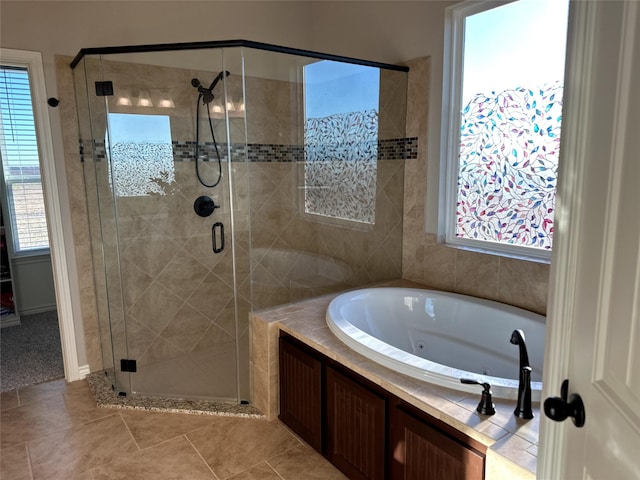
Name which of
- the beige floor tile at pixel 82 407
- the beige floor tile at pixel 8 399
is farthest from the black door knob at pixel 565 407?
the beige floor tile at pixel 8 399

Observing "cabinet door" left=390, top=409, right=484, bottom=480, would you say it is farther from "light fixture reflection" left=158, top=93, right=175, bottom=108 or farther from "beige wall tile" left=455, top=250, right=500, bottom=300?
"light fixture reflection" left=158, top=93, right=175, bottom=108

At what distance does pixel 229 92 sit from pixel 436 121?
1329 millimetres

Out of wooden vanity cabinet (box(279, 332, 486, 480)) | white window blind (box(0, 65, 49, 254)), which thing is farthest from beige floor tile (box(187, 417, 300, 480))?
white window blind (box(0, 65, 49, 254))

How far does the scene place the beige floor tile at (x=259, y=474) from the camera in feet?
7.04

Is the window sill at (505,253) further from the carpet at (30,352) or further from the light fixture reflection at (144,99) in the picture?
the carpet at (30,352)

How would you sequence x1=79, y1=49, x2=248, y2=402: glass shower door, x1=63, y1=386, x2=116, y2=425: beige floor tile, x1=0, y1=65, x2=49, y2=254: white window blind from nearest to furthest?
x1=63, y1=386, x2=116, y2=425: beige floor tile < x1=79, y1=49, x2=248, y2=402: glass shower door < x1=0, y1=65, x2=49, y2=254: white window blind

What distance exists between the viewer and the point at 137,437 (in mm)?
2453

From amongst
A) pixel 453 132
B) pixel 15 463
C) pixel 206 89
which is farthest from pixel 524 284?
pixel 15 463

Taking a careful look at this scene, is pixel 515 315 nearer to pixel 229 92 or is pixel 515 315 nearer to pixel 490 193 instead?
pixel 490 193

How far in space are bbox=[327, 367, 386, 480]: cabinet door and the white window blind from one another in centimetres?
362

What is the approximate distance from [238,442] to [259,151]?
1.80 m

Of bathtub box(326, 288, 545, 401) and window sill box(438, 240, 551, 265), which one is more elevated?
window sill box(438, 240, 551, 265)

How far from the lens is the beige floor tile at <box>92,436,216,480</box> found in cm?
215

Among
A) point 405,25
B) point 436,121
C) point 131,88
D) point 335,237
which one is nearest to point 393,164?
point 436,121
